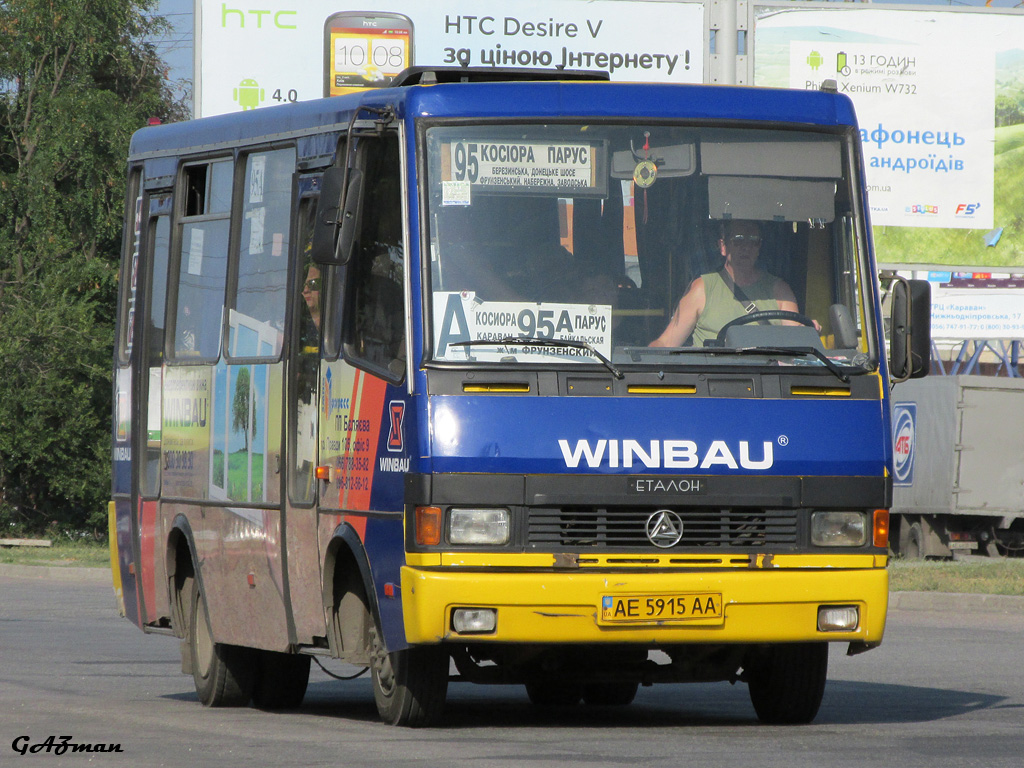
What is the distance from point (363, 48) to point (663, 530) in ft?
60.1

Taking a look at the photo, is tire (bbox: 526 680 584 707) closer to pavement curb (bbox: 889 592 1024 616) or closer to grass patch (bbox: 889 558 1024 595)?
pavement curb (bbox: 889 592 1024 616)

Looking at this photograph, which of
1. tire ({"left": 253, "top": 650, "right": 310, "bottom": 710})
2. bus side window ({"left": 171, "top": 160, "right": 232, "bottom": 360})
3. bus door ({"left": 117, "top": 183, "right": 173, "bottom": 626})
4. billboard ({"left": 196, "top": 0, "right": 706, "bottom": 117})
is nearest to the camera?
bus side window ({"left": 171, "top": 160, "right": 232, "bottom": 360})

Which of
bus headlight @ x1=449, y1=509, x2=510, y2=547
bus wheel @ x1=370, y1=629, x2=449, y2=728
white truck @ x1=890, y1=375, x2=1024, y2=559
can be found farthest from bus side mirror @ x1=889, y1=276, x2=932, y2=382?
white truck @ x1=890, y1=375, x2=1024, y2=559

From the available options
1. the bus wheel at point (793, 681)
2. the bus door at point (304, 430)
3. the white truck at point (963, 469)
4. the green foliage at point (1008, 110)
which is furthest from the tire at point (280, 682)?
the white truck at point (963, 469)

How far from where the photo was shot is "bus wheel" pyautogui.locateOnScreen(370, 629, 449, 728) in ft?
29.6

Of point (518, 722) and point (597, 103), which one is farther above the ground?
point (597, 103)

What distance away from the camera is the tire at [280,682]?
36.8ft

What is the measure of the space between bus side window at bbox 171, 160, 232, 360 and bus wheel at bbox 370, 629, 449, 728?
2442mm

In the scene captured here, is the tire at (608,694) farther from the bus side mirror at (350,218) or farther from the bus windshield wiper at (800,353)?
the bus side mirror at (350,218)

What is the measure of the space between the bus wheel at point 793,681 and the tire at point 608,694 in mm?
1432

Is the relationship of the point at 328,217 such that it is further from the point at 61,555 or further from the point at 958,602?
the point at 61,555

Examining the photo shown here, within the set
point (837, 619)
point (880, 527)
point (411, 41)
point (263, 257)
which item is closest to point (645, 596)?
point (837, 619)

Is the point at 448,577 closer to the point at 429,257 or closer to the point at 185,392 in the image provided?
the point at 429,257

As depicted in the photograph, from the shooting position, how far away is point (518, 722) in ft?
32.6
